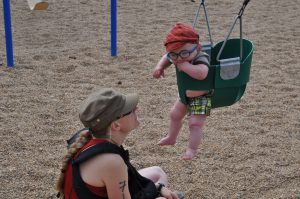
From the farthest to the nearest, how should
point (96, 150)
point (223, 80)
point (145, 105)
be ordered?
point (145, 105)
point (223, 80)
point (96, 150)

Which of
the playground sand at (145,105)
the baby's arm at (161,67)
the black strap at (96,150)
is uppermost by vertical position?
the baby's arm at (161,67)

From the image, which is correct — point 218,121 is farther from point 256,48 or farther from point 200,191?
point 256,48

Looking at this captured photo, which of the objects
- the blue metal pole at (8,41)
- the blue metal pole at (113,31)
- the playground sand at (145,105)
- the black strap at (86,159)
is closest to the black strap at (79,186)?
the black strap at (86,159)

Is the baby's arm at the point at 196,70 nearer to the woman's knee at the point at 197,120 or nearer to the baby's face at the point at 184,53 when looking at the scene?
the baby's face at the point at 184,53

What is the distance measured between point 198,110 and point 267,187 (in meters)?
0.76

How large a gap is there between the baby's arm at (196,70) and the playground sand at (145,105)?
85 centimetres

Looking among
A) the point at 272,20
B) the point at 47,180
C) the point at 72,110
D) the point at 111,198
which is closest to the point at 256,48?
the point at 272,20

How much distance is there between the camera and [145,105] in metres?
4.84

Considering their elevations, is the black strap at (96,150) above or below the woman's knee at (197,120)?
above

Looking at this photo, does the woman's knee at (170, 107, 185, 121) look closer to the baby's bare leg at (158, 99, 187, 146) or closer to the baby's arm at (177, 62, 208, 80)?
the baby's bare leg at (158, 99, 187, 146)

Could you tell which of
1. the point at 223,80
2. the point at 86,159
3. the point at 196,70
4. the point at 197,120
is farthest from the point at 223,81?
the point at 86,159

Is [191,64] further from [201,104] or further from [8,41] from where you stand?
[8,41]

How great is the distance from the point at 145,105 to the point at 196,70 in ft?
6.59

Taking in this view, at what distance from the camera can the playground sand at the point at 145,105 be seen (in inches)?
137
